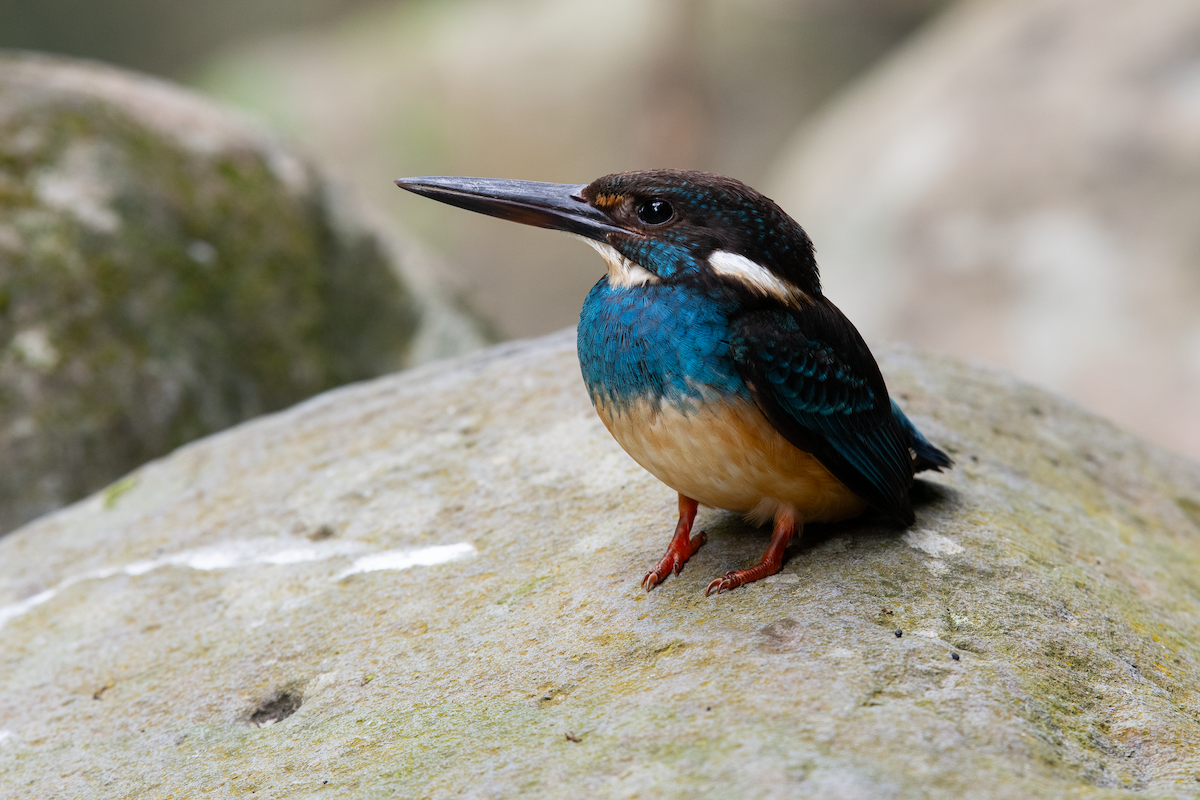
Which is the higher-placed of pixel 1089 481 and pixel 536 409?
pixel 536 409

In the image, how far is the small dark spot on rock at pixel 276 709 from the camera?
112 inches

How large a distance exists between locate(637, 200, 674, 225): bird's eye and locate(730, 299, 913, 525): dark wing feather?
361 mm

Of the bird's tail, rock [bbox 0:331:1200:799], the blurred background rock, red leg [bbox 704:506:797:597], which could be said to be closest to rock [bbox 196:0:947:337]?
the blurred background rock

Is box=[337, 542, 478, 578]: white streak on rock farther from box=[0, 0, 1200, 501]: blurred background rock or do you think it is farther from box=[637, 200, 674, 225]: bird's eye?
box=[0, 0, 1200, 501]: blurred background rock

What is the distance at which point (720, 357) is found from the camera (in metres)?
2.63

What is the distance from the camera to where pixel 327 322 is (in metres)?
6.49

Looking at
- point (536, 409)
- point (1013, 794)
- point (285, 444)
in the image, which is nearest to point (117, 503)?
point (285, 444)

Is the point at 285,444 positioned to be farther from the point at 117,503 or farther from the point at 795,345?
the point at 795,345

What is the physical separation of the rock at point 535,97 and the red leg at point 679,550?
41.0 feet

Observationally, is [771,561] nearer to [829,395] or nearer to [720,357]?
[829,395]

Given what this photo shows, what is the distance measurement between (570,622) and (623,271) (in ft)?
3.13

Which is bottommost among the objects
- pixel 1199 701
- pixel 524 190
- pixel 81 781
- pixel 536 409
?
pixel 81 781

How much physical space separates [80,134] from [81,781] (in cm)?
427

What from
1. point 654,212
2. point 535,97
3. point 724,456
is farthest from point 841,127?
point 724,456
